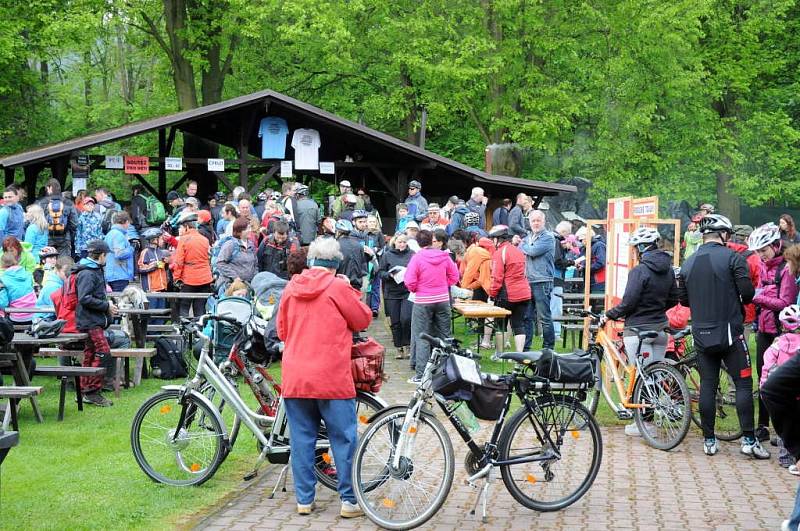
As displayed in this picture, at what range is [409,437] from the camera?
261 inches

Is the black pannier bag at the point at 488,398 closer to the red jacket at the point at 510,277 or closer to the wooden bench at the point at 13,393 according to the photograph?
the wooden bench at the point at 13,393

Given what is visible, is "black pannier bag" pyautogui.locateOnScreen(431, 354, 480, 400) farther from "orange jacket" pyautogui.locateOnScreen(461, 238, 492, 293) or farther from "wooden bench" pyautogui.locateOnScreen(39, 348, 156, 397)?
"orange jacket" pyautogui.locateOnScreen(461, 238, 492, 293)

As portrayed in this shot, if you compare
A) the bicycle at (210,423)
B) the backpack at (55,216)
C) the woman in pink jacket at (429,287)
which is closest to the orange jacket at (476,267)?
the woman in pink jacket at (429,287)

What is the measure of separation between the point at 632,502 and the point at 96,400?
5974mm

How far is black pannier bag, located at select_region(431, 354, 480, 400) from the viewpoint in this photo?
6676mm

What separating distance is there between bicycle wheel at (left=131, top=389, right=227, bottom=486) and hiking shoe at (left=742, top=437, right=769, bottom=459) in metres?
4.35

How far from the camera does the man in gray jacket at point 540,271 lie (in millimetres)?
14055

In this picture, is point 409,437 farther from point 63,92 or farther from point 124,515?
point 63,92

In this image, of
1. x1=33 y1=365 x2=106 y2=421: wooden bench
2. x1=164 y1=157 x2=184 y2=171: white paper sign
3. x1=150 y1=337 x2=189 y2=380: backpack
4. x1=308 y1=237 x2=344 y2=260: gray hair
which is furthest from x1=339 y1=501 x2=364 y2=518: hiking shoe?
x1=164 y1=157 x2=184 y2=171: white paper sign

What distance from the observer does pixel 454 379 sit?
6.67m

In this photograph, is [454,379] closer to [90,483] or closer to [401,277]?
[90,483]

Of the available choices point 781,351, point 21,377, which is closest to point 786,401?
point 781,351

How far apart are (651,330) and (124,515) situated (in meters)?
4.94

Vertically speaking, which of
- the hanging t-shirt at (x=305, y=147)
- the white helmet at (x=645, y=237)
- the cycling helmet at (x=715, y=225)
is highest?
the hanging t-shirt at (x=305, y=147)
